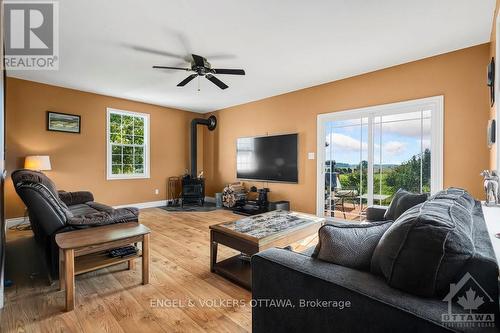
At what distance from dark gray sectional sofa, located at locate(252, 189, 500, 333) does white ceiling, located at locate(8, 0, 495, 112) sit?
7.35 ft

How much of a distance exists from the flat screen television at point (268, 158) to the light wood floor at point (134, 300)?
250cm

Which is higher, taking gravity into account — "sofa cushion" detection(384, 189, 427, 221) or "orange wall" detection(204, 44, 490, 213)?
"orange wall" detection(204, 44, 490, 213)

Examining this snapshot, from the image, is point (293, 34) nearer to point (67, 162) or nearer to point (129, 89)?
point (129, 89)

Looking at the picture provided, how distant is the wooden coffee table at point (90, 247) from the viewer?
183 centimetres

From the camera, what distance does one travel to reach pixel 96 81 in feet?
14.1

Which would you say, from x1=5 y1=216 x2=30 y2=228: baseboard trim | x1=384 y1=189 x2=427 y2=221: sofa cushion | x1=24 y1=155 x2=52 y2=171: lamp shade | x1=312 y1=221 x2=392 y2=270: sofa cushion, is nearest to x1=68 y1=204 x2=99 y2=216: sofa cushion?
x1=24 y1=155 x2=52 y2=171: lamp shade

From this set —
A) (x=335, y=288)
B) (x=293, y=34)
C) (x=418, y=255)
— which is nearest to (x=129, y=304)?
(x=335, y=288)

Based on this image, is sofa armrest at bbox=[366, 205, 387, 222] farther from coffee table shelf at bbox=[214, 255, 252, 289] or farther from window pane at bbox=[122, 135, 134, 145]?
window pane at bbox=[122, 135, 134, 145]

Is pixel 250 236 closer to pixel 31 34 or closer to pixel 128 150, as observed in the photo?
pixel 31 34

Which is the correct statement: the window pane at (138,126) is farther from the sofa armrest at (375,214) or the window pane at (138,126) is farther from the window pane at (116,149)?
the sofa armrest at (375,214)

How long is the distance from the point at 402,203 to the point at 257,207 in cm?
321

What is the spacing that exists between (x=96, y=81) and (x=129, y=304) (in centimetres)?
391

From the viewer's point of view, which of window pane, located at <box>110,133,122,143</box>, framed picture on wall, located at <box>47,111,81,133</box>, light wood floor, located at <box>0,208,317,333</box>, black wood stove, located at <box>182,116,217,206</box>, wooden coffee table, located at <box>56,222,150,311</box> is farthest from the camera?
black wood stove, located at <box>182,116,217,206</box>

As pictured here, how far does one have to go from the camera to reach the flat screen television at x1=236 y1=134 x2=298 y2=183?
495cm
